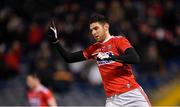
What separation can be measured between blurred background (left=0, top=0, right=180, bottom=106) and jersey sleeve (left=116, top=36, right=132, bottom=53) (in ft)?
15.9

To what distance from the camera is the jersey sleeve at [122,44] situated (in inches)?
241

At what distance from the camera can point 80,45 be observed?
43.9ft

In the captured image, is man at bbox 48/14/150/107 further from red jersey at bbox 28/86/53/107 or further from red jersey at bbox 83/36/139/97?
red jersey at bbox 28/86/53/107

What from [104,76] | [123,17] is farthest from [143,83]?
[104,76]

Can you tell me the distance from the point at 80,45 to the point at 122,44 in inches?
284

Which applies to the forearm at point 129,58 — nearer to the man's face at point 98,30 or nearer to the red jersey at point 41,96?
the man's face at point 98,30

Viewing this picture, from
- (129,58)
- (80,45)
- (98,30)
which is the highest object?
(80,45)

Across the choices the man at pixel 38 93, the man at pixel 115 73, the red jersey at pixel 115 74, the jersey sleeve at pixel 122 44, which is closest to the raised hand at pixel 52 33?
the man at pixel 115 73

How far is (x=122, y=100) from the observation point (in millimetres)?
6305

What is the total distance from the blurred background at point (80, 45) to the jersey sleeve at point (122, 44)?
191 inches

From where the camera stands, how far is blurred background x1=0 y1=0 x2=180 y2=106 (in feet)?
40.4

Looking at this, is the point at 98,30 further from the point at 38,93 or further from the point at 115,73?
the point at 38,93

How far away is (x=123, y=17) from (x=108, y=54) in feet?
23.3

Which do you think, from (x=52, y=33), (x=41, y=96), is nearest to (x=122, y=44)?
(x=52, y=33)
